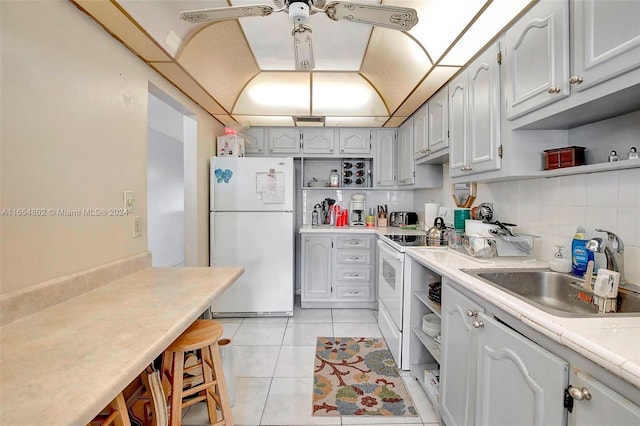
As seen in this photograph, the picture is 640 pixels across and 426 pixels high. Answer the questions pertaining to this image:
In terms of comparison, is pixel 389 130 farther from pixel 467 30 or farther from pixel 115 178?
pixel 115 178

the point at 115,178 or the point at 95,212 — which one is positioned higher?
the point at 115,178

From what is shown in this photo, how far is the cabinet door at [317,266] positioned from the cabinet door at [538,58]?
2213mm

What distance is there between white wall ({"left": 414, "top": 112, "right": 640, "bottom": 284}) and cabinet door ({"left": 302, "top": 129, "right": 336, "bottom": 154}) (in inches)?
80.4

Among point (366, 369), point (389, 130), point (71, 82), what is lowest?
point (366, 369)

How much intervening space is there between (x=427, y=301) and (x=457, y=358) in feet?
1.77

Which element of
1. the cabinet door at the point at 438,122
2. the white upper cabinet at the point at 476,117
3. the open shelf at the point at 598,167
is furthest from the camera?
the cabinet door at the point at 438,122

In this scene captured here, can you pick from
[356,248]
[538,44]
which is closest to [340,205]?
[356,248]

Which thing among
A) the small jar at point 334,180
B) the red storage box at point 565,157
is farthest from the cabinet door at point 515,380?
the small jar at point 334,180

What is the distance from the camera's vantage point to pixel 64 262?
126cm

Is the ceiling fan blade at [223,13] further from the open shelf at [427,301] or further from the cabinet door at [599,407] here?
the open shelf at [427,301]

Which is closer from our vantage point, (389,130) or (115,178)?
(115,178)

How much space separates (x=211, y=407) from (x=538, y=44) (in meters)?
2.34

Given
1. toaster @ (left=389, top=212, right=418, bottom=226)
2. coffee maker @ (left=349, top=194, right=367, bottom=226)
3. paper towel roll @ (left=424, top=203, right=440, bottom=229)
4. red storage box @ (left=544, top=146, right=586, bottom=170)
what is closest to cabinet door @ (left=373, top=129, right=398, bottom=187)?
coffee maker @ (left=349, top=194, right=367, bottom=226)

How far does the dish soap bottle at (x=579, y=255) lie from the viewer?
1.31m
